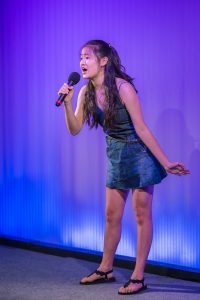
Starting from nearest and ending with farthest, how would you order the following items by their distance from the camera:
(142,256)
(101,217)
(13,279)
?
(142,256)
(13,279)
(101,217)

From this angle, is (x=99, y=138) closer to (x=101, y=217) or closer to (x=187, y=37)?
(x=101, y=217)

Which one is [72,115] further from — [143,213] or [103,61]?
[143,213]

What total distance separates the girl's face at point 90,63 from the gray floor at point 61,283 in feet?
4.45

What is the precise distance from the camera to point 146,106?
4109 mm

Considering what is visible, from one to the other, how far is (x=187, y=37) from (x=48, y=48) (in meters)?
1.36

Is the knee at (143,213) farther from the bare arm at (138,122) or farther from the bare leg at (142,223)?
the bare arm at (138,122)

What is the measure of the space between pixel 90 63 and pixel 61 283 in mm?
1467

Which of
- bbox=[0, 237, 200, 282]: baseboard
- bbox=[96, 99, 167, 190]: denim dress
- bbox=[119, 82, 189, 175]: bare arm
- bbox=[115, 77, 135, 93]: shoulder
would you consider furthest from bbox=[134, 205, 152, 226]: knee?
bbox=[115, 77, 135, 93]: shoulder

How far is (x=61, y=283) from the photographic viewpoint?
3.75 meters

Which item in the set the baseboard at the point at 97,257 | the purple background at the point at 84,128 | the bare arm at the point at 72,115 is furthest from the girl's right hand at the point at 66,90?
the baseboard at the point at 97,257

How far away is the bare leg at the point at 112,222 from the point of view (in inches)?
143

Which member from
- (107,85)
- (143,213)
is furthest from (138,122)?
(143,213)

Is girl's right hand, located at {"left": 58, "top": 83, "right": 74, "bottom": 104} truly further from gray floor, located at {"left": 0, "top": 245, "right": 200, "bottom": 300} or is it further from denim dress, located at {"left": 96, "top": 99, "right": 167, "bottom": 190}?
gray floor, located at {"left": 0, "top": 245, "right": 200, "bottom": 300}

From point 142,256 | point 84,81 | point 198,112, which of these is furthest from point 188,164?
point 84,81
